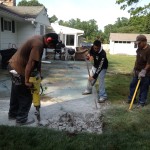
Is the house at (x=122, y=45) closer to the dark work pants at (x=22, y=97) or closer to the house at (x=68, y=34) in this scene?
the house at (x=68, y=34)

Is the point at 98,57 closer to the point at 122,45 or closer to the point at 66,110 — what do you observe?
the point at 66,110

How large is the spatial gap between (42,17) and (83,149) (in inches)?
726

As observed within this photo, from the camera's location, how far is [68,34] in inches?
1107

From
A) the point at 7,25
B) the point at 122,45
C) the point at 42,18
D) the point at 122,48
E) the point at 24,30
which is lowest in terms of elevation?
the point at 122,48

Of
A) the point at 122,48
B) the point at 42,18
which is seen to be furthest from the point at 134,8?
the point at 122,48

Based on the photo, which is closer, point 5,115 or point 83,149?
point 83,149

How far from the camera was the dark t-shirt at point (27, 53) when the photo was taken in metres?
4.80

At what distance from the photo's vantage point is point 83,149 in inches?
166

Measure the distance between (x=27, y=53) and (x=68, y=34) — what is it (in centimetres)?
2335

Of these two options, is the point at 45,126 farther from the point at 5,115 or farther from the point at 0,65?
the point at 0,65

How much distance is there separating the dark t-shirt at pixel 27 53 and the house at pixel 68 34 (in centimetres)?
2203

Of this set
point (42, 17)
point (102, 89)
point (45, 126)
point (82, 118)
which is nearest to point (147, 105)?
point (102, 89)

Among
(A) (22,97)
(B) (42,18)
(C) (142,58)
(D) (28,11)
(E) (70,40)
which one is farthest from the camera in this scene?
(E) (70,40)

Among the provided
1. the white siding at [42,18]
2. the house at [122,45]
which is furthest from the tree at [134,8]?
the house at [122,45]
